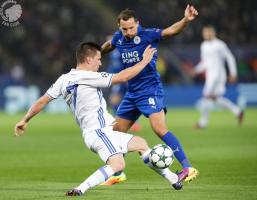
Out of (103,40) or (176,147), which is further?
(103,40)

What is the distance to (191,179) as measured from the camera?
34.7 ft

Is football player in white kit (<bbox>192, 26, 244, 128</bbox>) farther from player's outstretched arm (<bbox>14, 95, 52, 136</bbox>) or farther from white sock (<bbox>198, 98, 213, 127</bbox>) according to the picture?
player's outstretched arm (<bbox>14, 95, 52, 136</bbox>)

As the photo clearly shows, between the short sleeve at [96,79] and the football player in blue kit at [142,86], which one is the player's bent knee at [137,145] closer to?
the short sleeve at [96,79]

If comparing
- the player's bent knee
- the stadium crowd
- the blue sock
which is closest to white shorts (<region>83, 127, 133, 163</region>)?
the player's bent knee

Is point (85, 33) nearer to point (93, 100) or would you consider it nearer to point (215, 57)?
point (215, 57)

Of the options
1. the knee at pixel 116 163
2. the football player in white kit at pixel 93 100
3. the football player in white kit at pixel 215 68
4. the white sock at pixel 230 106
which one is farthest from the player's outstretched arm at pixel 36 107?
the white sock at pixel 230 106

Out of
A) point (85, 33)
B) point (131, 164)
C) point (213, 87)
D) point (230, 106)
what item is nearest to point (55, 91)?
Result: point (131, 164)

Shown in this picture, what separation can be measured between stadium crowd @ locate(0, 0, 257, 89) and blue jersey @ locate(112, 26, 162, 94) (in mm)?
17810

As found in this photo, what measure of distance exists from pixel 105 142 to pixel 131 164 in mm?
4300

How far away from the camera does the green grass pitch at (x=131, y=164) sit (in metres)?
9.70

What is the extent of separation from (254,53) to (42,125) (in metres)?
10.3

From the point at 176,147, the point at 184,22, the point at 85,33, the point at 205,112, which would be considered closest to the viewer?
the point at 184,22

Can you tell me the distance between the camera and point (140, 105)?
11188 millimetres

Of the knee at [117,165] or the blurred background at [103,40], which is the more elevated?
the blurred background at [103,40]
